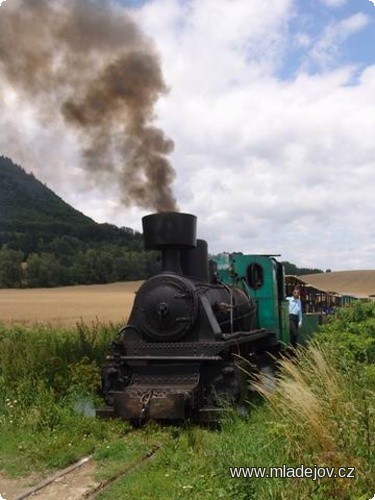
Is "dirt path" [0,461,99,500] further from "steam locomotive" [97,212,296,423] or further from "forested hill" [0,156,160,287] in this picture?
"forested hill" [0,156,160,287]

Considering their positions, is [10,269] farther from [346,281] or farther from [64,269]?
[346,281]

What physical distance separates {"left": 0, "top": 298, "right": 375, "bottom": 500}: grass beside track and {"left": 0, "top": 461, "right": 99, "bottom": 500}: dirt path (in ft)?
0.52

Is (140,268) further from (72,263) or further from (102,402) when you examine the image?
(102,402)

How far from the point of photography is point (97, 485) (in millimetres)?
5426

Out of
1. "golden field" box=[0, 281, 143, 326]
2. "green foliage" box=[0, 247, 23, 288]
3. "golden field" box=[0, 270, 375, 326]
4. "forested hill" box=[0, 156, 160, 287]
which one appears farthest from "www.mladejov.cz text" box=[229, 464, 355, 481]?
"green foliage" box=[0, 247, 23, 288]

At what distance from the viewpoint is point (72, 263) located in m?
54.6

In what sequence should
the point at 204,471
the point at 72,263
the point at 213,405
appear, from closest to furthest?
the point at 204,471, the point at 213,405, the point at 72,263

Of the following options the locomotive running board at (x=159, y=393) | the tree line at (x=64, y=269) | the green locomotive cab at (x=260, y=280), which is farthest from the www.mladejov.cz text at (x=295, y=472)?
the tree line at (x=64, y=269)

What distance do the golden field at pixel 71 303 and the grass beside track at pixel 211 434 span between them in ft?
55.8

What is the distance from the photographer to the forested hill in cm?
5019

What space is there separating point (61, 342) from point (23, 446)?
3.88m

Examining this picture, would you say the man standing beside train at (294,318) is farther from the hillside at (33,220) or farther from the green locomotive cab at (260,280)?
the hillside at (33,220)

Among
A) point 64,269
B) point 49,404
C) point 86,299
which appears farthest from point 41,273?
point 49,404

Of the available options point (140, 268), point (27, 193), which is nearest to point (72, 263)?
point (140, 268)
